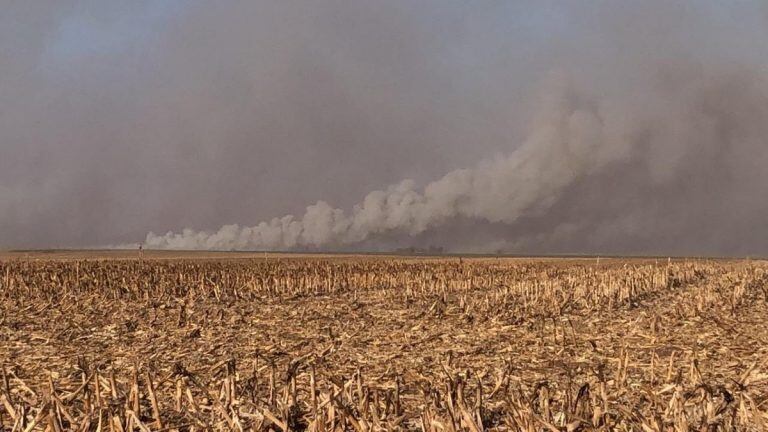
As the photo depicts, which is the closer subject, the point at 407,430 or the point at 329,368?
the point at 407,430

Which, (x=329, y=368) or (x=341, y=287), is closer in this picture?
(x=329, y=368)

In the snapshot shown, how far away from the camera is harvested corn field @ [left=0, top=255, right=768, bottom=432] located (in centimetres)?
606

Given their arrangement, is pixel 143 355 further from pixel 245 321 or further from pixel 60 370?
pixel 245 321

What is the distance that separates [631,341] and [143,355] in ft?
33.0

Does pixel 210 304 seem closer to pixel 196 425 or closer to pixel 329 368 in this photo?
pixel 329 368

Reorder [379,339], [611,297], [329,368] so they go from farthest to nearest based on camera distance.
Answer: [611,297], [379,339], [329,368]

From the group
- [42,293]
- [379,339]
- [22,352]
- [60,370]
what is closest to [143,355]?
[60,370]

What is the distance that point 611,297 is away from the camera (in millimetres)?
17766

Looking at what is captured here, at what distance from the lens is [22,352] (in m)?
12.1

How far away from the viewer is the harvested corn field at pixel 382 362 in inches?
239

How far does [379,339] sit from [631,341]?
5.29 m

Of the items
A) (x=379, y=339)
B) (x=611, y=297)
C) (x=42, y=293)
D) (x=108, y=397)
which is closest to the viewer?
(x=108, y=397)

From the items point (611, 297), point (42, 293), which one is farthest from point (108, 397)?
point (42, 293)

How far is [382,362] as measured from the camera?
34.0 ft
